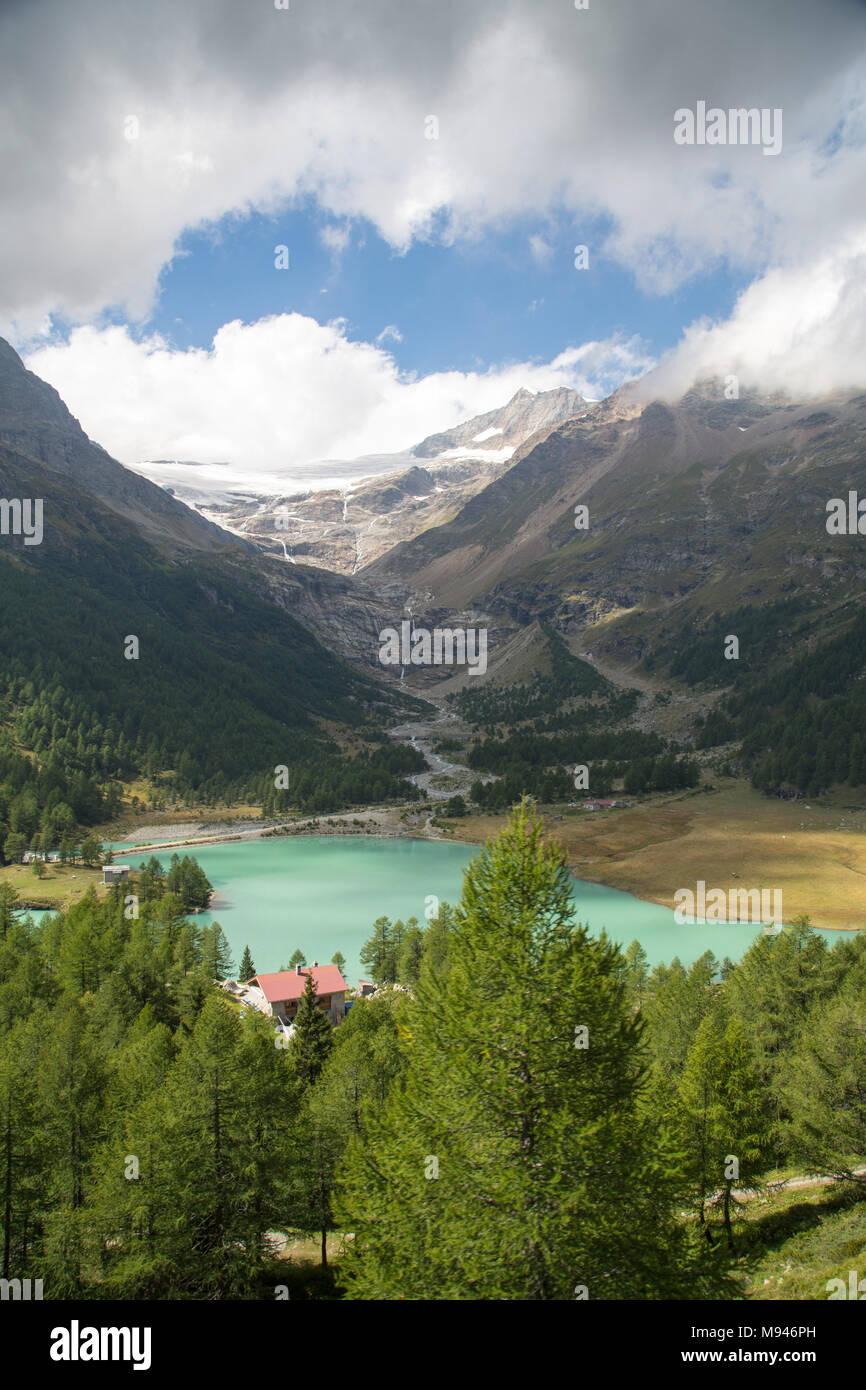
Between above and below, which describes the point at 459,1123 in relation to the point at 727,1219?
above

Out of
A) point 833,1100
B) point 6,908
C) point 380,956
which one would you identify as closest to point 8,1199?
point 833,1100

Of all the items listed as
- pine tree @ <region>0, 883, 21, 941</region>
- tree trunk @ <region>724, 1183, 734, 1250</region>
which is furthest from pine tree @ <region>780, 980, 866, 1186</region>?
pine tree @ <region>0, 883, 21, 941</region>

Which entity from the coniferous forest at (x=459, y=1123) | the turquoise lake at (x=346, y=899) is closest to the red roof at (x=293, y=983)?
the coniferous forest at (x=459, y=1123)

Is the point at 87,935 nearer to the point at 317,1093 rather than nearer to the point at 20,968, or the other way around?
the point at 20,968

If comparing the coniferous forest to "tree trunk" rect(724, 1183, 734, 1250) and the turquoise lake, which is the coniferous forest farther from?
the turquoise lake

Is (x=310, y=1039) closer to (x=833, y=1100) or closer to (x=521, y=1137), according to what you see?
(x=833, y=1100)

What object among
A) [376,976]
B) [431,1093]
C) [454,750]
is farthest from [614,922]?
[454,750]
